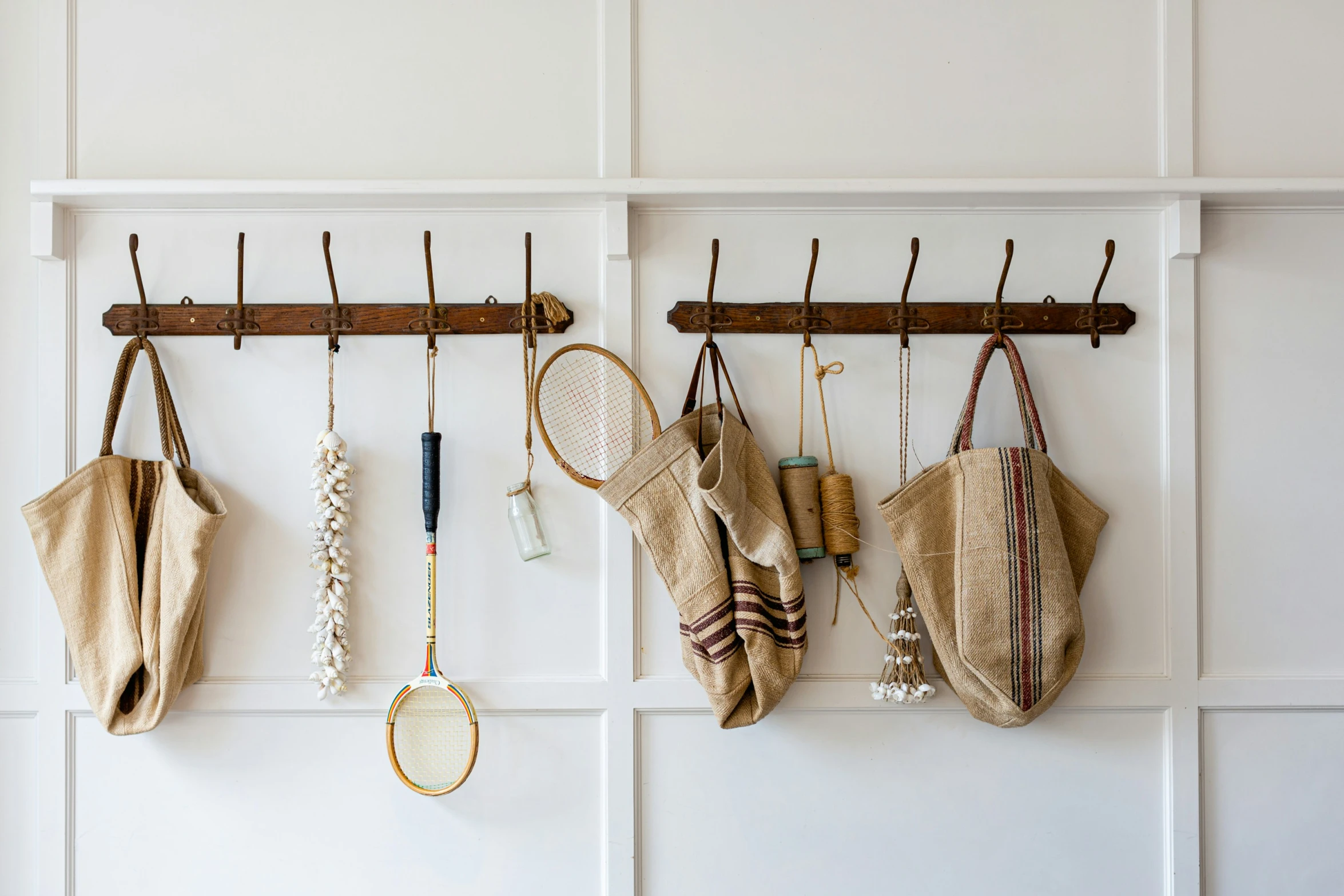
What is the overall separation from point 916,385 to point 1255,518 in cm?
81

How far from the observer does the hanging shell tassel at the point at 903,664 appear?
5.09 ft

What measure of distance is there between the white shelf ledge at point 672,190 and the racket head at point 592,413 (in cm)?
35

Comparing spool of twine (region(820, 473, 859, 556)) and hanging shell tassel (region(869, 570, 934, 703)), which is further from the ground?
spool of twine (region(820, 473, 859, 556))

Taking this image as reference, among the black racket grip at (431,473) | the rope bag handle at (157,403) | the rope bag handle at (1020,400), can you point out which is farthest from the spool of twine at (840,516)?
the rope bag handle at (157,403)

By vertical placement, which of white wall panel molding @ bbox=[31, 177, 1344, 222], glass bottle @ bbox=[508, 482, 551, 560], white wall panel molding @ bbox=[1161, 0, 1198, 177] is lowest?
glass bottle @ bbox=[508, 482, 551, 560]

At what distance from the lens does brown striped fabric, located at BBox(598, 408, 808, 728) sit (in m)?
1.50

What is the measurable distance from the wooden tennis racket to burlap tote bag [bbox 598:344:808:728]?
1.19ft

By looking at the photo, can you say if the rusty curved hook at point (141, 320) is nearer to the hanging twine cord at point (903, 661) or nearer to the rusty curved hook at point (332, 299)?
the rusty curved hook at point (332, 299)

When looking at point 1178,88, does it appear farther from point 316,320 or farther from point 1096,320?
point 316,320

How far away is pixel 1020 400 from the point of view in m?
1.62

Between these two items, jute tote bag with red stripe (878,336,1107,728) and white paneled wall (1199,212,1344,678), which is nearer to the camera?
jute tote bag with red stripe (878,336,1107,728)

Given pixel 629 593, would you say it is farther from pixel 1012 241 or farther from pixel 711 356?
pixel 1012 241

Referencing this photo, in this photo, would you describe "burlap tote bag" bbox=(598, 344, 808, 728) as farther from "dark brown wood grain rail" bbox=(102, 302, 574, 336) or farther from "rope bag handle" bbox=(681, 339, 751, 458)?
"dark brown wood grain rail" bbox=(102, 302, 574, 336)

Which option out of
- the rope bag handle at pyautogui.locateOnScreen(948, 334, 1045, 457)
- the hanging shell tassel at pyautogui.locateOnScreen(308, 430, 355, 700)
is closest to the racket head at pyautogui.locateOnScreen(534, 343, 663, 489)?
the hanging shell tassel at pyautogui.locateOnScreen(308, 430, 355, 700)
